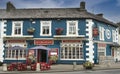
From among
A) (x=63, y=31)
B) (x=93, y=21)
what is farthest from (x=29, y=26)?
(x=93, y=21)

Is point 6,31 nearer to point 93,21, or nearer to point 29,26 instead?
point 29,26

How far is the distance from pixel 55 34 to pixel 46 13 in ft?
11.8

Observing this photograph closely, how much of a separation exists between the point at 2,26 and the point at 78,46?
10.7 metres

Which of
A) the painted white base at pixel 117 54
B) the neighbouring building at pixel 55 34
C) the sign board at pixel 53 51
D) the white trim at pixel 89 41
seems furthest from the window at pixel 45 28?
the painted white base at pixel 117 54

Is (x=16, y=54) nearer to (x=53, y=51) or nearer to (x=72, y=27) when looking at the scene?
(x=53, y=51)

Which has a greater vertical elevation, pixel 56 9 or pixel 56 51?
pixel 56 9

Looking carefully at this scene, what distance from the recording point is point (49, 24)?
40.8m

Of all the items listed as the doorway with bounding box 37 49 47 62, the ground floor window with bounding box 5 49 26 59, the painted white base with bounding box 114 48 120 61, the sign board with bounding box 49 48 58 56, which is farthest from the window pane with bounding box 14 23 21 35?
the painted white base with bounding box 114 48 120 61

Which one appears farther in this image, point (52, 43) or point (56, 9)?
point (56, 9)

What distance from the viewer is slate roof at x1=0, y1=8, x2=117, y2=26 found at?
40644 mm

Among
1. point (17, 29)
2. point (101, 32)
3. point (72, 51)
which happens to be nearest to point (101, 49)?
point (101, 32)

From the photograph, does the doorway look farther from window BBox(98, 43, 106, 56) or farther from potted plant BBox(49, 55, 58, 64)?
window BBox(98, 43, 106, 56)

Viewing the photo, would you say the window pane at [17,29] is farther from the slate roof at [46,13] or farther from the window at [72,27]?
the window at [72,27]

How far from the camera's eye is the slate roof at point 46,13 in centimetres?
4064
